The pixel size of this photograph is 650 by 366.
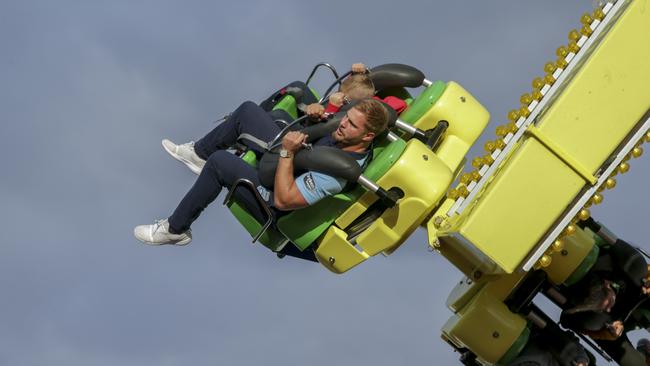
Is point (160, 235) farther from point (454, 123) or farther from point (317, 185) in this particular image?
point (454, 123)

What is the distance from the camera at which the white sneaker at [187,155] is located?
8492 millimetres

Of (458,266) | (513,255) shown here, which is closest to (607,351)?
(458,266)

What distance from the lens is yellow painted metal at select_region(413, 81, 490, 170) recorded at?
802cm

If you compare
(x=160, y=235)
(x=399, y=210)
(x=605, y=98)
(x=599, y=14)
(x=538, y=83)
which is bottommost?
(x=160, y=235)

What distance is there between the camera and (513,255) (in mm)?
6664

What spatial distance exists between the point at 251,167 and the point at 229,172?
0.47ft

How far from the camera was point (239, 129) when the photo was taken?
8031 mm

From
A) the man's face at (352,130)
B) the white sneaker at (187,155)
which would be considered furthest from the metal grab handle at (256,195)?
the white sneaker at (187,155)

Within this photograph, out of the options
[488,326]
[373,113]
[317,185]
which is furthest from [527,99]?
[488,326]

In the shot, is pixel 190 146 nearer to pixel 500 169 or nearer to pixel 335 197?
pixel 335 197

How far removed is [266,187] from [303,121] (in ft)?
2.18

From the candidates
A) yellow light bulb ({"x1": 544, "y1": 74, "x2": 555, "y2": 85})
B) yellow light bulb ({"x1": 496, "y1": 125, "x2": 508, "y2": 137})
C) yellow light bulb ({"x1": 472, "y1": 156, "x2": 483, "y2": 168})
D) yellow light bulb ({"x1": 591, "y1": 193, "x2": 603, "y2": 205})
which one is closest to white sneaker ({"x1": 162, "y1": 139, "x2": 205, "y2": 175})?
yellow light bulb ({"x1": 472, "y1": 156, "x2": 483, "y2": 168})

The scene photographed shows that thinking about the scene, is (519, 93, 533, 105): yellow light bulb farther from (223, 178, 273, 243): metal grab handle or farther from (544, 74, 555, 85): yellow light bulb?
(223, 178, 273, 243): metal grab handle

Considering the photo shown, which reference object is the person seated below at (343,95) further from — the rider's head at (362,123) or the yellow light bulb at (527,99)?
the yellow light bulb at (527,99)
